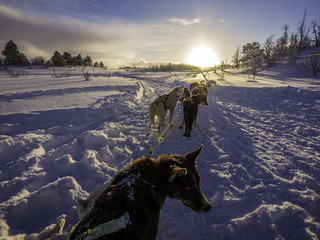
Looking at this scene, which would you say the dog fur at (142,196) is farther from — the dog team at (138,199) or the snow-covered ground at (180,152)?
the snow-covered ground at (180,152)

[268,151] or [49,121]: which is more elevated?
[49,121]

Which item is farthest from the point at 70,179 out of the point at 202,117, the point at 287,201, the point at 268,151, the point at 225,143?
the point at 202,117

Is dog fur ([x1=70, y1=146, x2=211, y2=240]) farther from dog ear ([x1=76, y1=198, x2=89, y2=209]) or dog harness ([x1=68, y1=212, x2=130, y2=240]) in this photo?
dog ear ([x1=76, y1=198, x2=89, y2=209])

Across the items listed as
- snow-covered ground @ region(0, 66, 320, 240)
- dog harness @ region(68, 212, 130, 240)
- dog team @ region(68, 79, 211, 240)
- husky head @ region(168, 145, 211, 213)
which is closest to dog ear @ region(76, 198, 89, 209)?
dog team @ region(68, 79, 211, 240)

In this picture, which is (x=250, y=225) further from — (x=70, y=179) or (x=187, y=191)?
(x=70, y=179)

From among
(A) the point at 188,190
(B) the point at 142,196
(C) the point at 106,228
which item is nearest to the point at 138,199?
(B) the point at 142,196

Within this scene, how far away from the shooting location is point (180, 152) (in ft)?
15.1

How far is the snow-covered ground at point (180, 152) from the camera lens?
2.33m

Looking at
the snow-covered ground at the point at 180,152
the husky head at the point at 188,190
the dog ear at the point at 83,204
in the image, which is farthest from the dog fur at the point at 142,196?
the snow-covered ground at the point at 180,152

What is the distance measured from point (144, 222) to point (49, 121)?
6070 mm

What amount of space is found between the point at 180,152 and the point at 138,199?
3.38 m

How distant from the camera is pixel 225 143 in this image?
16.7 ft

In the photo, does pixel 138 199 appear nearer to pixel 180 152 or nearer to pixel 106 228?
pixel 106 228

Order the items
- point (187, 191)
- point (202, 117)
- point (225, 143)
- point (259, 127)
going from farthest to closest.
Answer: point (202, 117) < point (259, 127) < point (225, 143) < point (187, 191)
